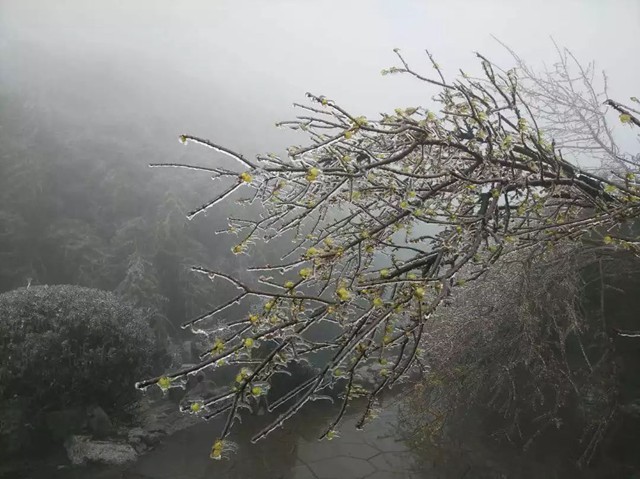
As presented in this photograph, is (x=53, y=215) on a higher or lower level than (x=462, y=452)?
higher

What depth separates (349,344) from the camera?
5.16ft

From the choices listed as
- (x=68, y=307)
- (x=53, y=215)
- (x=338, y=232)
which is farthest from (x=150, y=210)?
(x=338, y=232)

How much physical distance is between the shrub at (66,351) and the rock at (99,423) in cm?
15

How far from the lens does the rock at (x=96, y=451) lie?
4.98m

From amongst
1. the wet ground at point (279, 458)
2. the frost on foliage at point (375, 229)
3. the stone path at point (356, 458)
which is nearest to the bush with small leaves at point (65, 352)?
the wet ground at point (279, 458)

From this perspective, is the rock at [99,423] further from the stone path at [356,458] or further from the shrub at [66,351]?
the stone path at [356,458]

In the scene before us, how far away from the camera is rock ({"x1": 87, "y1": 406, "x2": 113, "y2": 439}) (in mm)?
5434

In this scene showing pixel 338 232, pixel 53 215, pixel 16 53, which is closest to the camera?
pixel 338 232

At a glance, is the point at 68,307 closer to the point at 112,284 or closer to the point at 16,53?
the point at 112,284

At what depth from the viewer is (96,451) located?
5.06m

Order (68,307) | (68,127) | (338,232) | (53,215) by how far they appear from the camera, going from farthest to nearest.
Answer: (68,127) → (53,215) → (68,307) → (338,232)

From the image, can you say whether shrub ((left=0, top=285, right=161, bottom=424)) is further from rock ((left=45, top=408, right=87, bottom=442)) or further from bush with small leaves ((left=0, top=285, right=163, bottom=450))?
rock ((left=45, top=408, right=87, bottom=442))

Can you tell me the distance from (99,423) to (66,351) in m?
1.07

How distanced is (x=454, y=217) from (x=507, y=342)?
2.85 m
